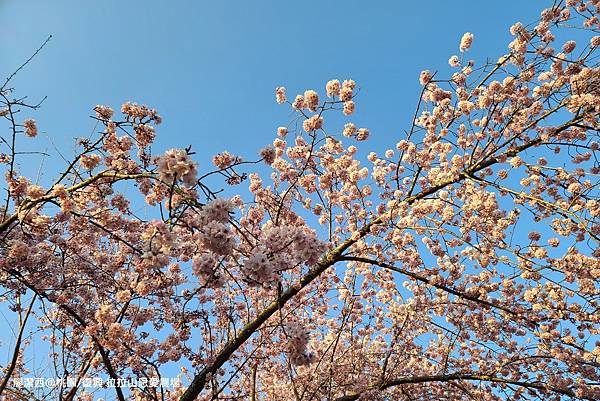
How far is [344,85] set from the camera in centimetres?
756

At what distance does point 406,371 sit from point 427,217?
4.86 meters

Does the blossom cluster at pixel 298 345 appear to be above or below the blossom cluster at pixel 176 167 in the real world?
below

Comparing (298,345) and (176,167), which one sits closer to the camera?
(176,167)

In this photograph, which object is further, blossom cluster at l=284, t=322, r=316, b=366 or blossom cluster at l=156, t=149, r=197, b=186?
blossom cluster at l=284, t=322, r=316, b=366

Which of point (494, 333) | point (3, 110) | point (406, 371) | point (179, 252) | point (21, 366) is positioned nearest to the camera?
point (3, 110)

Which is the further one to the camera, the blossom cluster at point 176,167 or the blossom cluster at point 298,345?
the blossom cluster at point 298,345

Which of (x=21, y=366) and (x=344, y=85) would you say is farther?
(x=21, y=366)

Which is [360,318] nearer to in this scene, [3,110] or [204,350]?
[204,350]

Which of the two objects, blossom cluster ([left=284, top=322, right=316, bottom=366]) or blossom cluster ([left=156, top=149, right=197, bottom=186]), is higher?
blossom cluster ([left=156, top=149, right=197, bottom=186])

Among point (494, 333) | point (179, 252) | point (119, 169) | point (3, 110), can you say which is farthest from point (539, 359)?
point (3, 110)

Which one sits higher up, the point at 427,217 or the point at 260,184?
the point at 260,184

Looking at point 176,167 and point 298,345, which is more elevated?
point 176,167

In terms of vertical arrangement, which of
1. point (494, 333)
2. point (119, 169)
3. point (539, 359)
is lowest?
point (539, 359)

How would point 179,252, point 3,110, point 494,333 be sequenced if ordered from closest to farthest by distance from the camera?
point 3,110, point 179,252, point 494,333
